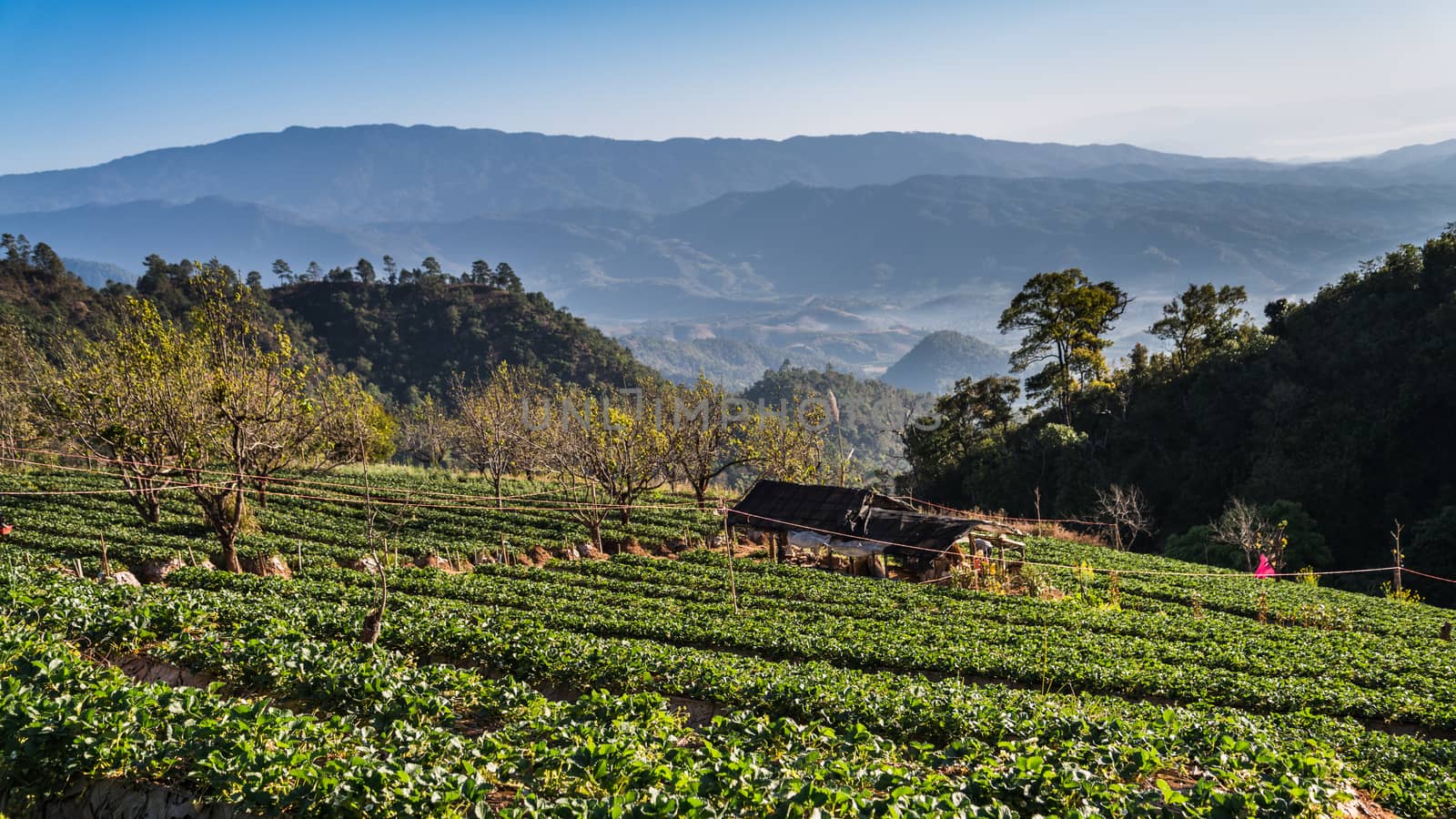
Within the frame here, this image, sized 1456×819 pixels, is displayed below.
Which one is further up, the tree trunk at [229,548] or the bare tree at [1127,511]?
the tree trunk at [229,548]

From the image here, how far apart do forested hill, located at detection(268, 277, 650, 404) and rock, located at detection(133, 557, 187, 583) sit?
83760 millimetres

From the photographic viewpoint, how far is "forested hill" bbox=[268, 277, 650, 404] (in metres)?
114

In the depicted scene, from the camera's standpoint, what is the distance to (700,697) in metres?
13.9

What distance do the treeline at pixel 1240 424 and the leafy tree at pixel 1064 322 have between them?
6.0 inches

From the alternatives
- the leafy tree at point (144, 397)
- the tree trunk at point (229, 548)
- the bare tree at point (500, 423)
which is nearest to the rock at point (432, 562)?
the tree trunk at point (229, 548)

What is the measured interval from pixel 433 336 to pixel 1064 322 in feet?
300

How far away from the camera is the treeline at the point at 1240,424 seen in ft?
148

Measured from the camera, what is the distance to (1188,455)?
182ft

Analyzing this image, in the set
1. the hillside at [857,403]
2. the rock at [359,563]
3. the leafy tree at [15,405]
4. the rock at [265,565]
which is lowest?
the hillside at [857,403]

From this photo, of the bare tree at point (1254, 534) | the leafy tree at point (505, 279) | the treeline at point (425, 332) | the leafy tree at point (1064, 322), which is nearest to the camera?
the bare tree at point (1254, 534)

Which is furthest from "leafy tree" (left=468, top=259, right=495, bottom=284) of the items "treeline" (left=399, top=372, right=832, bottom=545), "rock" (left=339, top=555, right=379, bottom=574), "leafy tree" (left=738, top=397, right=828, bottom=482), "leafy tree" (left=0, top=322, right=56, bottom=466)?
"rock" (left=339, top=555, right=379, bottom=574)

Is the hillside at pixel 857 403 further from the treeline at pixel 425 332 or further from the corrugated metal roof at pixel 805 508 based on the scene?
the corrugated metal roof at pixel 805 508

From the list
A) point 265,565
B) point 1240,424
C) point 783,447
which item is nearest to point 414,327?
point 783,447

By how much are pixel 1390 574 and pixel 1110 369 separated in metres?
30.9
